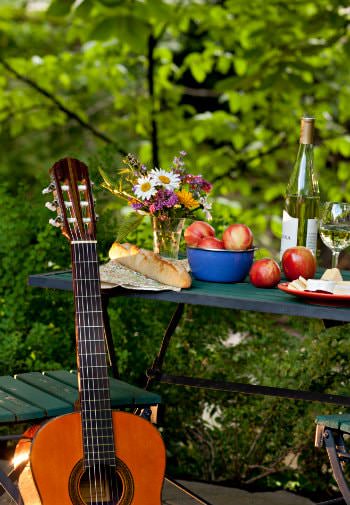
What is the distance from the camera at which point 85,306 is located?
8.98 feet

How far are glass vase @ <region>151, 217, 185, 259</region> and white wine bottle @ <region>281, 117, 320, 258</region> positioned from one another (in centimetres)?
35

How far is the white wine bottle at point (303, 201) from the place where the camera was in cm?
301

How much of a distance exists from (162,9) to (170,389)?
5.56ft

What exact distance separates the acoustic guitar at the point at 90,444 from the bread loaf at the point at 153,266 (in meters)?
0.15

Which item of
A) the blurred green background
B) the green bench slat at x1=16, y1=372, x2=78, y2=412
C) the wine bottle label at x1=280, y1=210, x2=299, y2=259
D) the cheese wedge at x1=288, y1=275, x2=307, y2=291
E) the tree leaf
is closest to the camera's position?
the cheese wedge at x1=288, y1=275, x2=307, y2=291

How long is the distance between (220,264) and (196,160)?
3163mm

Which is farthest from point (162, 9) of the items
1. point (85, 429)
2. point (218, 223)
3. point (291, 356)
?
point (85, 429)

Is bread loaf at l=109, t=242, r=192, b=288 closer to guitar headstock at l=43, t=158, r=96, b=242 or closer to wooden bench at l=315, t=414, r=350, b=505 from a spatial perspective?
guitar headstock at l=43, t=158, r=96, b=242

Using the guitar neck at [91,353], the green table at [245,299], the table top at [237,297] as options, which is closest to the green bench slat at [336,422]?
the green table at [245,299]

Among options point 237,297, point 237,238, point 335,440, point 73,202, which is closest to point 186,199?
point 237,238

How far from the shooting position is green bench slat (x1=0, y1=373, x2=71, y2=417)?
277cm

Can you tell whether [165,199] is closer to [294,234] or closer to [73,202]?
[73,202]

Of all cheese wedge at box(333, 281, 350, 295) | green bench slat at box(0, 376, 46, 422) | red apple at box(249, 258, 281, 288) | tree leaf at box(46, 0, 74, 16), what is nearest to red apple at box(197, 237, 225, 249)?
red apple at box(249, 258, 281, 288)

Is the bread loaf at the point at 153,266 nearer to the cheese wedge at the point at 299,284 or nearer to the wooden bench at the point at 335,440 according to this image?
the cheese wedge at the point at 299,284
